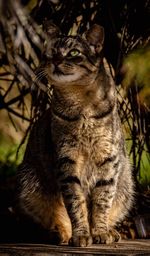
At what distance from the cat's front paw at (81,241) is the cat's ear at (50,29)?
1252 mm

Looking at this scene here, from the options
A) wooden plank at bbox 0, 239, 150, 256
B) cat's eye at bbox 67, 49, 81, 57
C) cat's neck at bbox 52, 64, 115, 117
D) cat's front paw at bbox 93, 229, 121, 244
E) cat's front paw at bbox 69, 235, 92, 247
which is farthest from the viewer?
cat's neck at bbox 52, 64, 115, 117

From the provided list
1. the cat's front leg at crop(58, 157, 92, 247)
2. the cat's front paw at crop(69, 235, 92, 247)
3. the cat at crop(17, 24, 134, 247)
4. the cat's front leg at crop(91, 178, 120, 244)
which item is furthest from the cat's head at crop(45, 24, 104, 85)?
the cat's front paw at crop(69, 235, 92, 247)

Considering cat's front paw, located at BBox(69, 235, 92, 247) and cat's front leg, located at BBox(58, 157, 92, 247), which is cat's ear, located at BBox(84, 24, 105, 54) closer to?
cat's front leg, located at BBox(58, 157, 92, 247)

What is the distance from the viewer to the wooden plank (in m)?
3.68

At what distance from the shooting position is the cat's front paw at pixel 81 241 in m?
4.07

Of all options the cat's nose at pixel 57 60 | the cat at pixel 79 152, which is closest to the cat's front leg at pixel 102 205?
the cat at pixel 79 152

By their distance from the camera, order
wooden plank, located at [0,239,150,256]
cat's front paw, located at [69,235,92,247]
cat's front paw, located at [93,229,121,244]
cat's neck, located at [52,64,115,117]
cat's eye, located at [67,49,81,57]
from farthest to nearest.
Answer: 1. cat's neck, located at [52,64,115,117]
2. cat's eye, located at [67,49,81,57]
3. cat's front paw, located at [93,229,121,244]
4. cat's front paw, located at [69,235,92,247]
5. wooden plank, located at [0,239,150,256]

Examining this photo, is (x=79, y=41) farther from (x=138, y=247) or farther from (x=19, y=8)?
(x=19, y=8)

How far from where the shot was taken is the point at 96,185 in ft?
14.4

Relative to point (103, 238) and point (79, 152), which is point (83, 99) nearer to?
point (79, 152)

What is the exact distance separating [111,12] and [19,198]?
1581 millimetres

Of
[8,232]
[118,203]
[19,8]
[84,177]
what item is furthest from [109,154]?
[19,8]

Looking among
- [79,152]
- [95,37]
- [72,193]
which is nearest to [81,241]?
[72,193]

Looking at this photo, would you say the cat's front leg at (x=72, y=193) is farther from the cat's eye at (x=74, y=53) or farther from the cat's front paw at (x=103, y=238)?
the cat's eye at (x=74, y=53)
